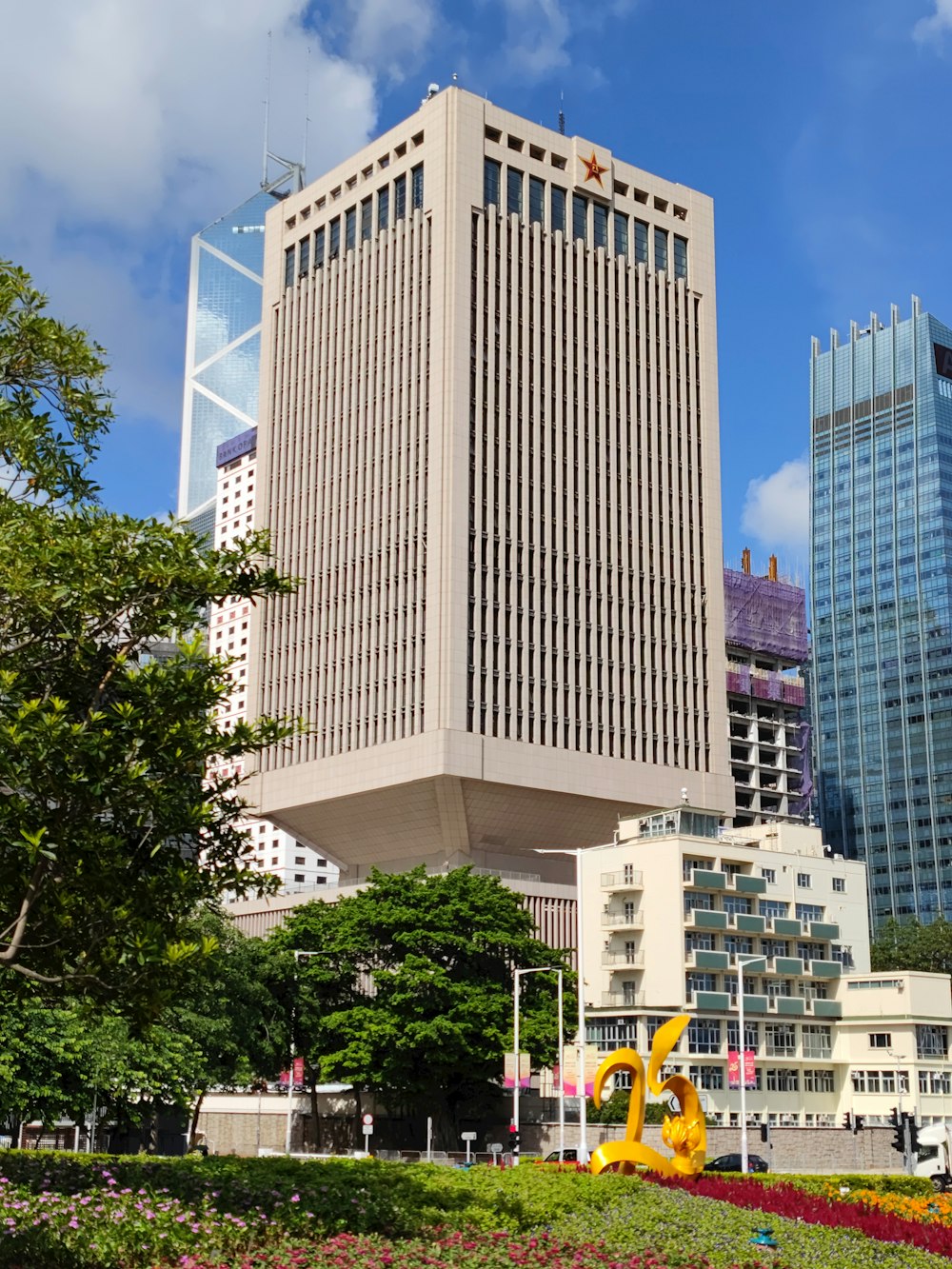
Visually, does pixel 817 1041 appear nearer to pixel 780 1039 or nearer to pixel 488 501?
pixel 780 1039

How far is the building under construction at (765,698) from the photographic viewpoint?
16525 cm

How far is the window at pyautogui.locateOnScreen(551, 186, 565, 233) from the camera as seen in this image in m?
126

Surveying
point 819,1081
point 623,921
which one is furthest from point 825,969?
point 623,921

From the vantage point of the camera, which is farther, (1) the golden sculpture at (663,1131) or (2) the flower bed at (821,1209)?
(1) the golden sculpture at (663,1131)

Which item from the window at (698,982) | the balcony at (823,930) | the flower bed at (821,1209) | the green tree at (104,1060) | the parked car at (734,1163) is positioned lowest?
the parked car at (734,1163)

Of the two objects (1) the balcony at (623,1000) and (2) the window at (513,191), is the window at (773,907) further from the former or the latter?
(2) the window at (513,191)

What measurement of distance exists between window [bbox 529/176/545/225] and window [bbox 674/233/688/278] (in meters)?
15.1

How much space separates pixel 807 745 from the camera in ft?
568

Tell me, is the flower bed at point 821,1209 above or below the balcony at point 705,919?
below

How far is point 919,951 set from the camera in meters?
146

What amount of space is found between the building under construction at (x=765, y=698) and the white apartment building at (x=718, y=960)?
6125cm

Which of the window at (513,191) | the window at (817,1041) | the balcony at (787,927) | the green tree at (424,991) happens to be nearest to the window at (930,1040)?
the window at (817,1041)

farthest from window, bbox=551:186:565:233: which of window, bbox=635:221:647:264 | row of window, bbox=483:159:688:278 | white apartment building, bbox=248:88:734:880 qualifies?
window, bbox=635:221:647:264

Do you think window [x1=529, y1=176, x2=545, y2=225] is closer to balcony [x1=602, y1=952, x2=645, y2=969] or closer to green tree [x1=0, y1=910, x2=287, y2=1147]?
balcony [x1=602, y1=952, x2=645, y2=969]
